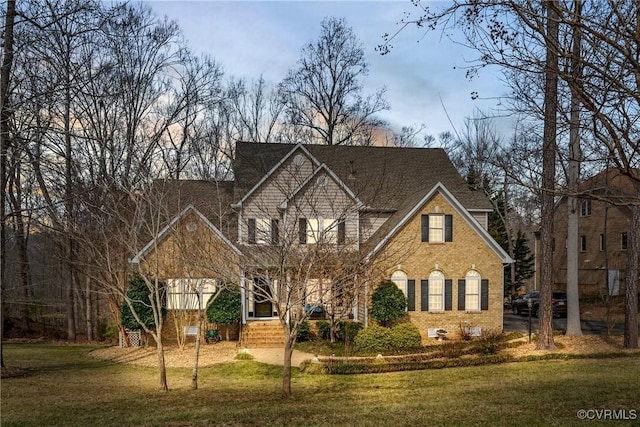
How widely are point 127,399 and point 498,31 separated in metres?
10.2

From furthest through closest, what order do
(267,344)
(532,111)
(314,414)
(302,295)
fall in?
1. (267,344)
2. (302,295)
3. (314,414)
4. (532,111)

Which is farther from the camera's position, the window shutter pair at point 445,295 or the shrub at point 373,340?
the window shutter pair at point 445,295

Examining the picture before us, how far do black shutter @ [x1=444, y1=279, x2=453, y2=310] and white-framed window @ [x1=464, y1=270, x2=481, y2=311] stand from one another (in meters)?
0.64

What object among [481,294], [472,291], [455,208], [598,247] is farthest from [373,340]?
[598,247]

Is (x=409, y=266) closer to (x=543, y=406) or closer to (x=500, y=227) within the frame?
(x=543, y=406)

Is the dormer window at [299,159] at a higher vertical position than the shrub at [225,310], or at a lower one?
higher

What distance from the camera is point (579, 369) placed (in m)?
14.6

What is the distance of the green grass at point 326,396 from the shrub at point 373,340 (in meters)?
3.85

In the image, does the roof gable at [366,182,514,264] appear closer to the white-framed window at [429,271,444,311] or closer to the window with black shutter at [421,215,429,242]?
the window with black shutter at [421,215,429,242]

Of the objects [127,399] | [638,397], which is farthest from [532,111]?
[127,399]

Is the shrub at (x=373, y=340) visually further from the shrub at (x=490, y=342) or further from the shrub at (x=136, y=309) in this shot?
the shrub at (x=136, y=309)

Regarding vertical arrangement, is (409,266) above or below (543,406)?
above

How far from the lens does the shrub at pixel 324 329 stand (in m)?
22.2

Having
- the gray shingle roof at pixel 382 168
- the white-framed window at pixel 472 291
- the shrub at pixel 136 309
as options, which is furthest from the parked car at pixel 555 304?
the shrub at pixel 136 309
